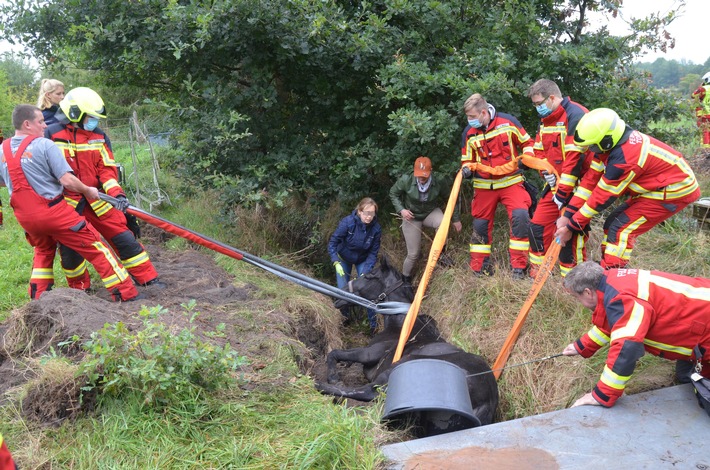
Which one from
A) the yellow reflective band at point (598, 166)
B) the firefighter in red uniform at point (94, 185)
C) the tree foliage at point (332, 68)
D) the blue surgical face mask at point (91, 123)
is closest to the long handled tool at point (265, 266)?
the firefighter in red uniform at point (94, 185)

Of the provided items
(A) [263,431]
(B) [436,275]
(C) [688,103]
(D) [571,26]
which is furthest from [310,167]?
(C) [688,103]

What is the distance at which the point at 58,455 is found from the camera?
317 centimetres

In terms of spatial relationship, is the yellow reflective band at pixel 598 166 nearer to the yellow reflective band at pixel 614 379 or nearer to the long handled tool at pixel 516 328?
the long handled tool at pixel 516 328

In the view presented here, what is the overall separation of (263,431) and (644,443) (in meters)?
2.24

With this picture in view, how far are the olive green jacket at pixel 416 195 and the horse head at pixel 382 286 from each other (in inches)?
32.4

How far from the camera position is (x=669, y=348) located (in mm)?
3699

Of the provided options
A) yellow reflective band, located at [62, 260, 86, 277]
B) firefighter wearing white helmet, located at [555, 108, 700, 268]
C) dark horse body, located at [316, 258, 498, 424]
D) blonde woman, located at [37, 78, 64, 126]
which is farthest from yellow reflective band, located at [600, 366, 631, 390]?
blonde woman, located at [37, 78, 64, 126]

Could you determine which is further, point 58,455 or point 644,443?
point 644,443

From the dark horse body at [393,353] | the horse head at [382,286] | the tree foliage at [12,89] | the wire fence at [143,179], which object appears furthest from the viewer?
the tree foliage at [12,89]

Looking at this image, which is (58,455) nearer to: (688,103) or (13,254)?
(13,254)

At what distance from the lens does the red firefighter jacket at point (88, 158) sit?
5285 millimetres

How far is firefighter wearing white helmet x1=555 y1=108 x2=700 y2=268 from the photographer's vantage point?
14.9ft

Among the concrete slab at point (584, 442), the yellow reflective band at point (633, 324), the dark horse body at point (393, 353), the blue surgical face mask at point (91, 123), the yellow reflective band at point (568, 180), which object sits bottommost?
the dark horse body at point (393, 353)

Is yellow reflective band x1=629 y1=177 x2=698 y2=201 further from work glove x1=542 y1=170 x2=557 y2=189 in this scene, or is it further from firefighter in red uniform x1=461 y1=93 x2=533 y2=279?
firefighter in red uniform x1=461 y1=93 x2=533 y2=279
